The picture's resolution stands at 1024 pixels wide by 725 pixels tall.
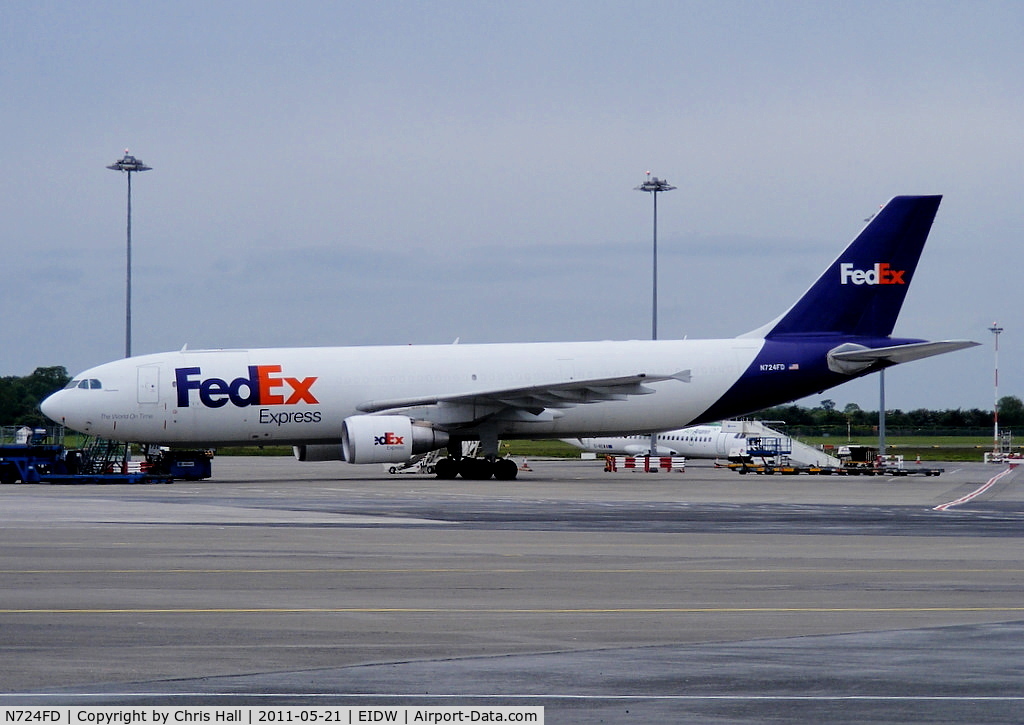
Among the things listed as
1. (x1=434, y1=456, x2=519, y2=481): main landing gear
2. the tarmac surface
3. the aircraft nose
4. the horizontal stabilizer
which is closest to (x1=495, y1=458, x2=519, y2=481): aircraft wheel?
(x1=434, y1=456, x2=519, y2=481): main landing gear

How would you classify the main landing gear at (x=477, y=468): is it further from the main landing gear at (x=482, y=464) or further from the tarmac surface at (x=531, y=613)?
the tarmac surface at (x=531, y=613)

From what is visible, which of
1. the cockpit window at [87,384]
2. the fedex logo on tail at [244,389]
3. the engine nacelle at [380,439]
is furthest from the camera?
the cockpit window at [87,384]

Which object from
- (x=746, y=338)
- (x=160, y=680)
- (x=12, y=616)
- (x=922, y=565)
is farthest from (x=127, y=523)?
(x=746, y=338)

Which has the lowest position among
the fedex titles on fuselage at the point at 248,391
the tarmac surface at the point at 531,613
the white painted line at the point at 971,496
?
the tarmac surface at the point at 531,613

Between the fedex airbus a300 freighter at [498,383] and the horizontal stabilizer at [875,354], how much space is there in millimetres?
48

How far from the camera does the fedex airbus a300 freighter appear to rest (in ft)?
133

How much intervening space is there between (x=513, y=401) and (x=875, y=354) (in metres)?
11.1

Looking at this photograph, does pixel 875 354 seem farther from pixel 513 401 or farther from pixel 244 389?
pixel 244 389

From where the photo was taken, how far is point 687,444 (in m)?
72.2

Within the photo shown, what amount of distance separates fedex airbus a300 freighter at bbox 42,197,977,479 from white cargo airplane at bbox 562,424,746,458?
23154 millimetres

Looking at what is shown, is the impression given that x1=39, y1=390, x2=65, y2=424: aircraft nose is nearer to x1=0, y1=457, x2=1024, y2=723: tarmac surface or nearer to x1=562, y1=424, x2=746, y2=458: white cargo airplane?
x1=0, y1=457, x2=1024, y2=723: tarmac surface

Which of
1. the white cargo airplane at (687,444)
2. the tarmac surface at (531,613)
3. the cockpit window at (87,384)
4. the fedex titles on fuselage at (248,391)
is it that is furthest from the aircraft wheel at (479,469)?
the white cargo airplane at (687,444)

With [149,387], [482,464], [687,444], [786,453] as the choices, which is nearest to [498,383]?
[482,464]

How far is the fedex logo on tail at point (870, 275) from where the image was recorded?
141ft
